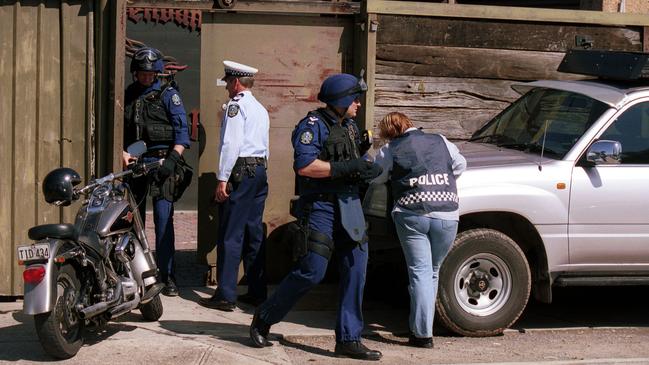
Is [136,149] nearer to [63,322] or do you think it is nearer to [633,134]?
[63,322]

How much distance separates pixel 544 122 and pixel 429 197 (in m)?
1.63

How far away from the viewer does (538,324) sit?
336 inches

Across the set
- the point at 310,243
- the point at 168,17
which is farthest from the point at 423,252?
the point at 168,17

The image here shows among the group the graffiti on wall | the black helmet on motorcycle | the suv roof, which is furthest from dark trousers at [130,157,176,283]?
the graffiti on wall

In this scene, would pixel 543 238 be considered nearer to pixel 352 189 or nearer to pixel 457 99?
pixel 352 189

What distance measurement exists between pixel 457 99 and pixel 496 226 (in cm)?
214

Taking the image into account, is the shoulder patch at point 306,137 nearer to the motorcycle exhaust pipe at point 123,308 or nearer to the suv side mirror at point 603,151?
the motorcycle exhaust pipe at point 123,308

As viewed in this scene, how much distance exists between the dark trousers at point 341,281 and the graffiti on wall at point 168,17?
5.60 metres

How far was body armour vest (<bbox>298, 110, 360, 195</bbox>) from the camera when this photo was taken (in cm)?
711

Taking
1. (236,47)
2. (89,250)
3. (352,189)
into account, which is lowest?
(89,250)

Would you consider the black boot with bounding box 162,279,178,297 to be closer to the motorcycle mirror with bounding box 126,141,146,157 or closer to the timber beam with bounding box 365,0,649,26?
the motorcycle mirror with bounding box 126,141,146,157

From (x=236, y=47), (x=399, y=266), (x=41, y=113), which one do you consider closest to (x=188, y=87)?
(x=236, y=47)

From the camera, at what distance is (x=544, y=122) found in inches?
333

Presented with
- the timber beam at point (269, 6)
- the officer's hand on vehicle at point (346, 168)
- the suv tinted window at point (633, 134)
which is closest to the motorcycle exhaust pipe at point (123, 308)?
the officer's hand on vehicle at point (346, 168)
